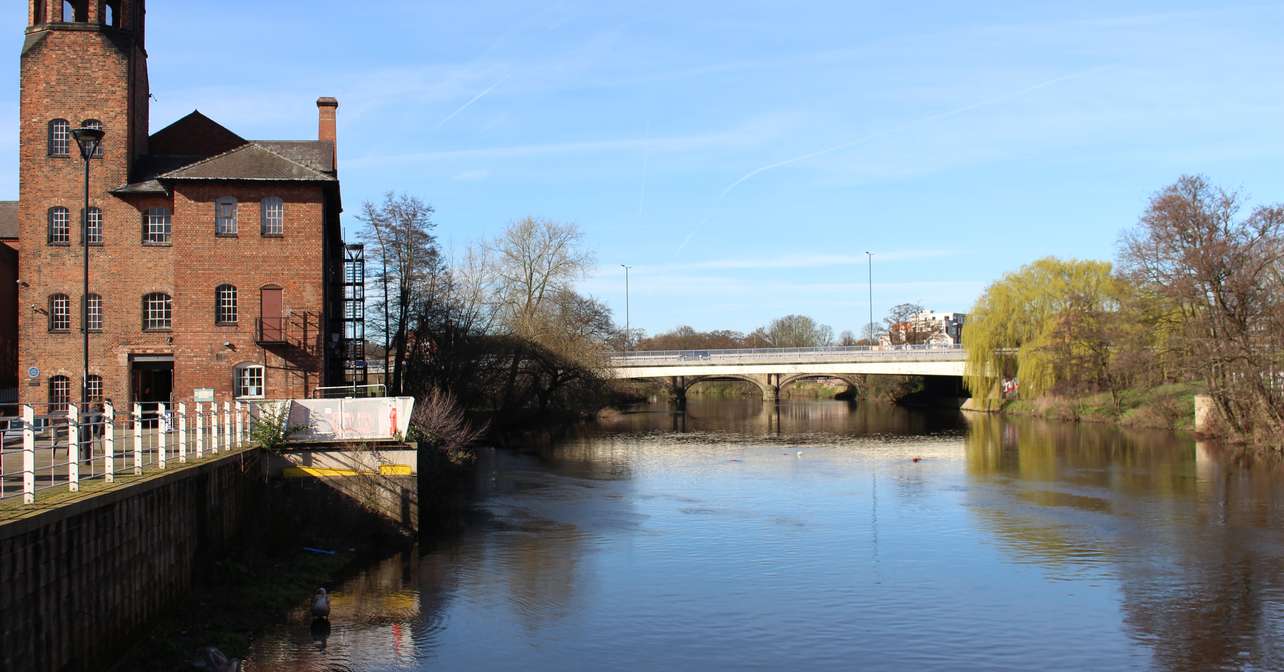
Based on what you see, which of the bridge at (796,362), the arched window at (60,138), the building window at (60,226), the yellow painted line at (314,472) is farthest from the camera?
the bridge at (796,362)

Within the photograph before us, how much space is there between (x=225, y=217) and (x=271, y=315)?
324 centimetres

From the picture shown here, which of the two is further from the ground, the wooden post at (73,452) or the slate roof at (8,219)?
the slate roof at (8,219)

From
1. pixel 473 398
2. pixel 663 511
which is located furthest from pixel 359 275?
pixel 663 511

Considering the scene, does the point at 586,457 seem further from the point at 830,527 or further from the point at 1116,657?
the point at 1116,657

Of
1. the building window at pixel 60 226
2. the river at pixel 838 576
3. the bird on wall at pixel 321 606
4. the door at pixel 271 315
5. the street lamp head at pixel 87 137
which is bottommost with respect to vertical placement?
the river at pixel 838 576

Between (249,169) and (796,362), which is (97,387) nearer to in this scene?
(249,169)

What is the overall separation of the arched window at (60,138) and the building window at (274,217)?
6.11 meters

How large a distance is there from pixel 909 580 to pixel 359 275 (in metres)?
29.6

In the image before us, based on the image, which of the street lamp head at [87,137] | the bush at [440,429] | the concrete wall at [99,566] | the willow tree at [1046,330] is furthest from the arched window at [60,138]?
the willow tree at [1046,330]

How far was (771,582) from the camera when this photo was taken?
18.5 m

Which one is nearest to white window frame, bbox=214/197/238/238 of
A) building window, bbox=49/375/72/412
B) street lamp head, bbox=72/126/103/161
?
building window, bbox=49/375/72/412

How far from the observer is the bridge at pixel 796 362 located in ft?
217

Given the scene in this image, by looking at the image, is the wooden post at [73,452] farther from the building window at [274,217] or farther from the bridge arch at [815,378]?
the bridge arch at [815,378]

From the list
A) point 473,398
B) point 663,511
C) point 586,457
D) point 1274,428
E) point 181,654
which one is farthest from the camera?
point 473,398
